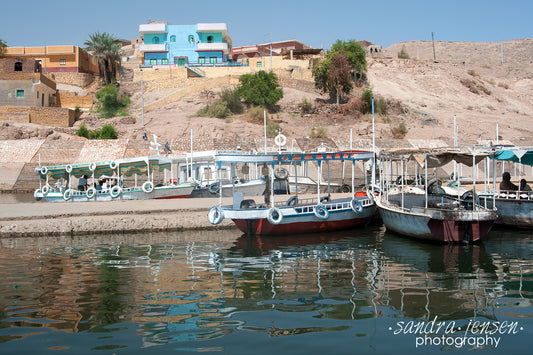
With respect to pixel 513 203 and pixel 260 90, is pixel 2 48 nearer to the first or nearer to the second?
pixel 260 90

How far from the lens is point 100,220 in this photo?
627 inches

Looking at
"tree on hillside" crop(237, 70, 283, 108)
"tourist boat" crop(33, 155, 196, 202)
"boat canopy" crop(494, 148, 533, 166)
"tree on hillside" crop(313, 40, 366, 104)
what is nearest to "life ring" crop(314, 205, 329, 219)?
"boat canopy" crop(494, 148, 533, 166)

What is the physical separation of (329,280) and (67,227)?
9.92 m

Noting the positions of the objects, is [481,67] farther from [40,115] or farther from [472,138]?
[40,115]

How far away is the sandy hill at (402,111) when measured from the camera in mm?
42344

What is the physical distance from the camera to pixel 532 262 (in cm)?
1146

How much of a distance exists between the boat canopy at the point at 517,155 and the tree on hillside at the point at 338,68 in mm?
33674

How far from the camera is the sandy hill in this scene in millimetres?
42344

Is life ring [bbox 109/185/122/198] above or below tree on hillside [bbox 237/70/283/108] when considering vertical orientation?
below

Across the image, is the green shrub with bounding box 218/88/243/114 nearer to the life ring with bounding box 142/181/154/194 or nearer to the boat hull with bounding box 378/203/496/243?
the life ring with bounding box 142/181/154/194

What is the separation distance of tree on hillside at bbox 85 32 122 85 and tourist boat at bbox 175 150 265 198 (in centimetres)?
3477

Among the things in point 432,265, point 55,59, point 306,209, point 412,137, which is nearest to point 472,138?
point 412,137

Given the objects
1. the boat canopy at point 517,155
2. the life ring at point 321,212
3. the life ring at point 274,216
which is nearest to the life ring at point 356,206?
the life ring at point 321,212

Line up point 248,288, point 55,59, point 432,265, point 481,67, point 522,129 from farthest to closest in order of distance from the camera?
point 481,67, point 55,59, point 522,129, point 432,265, point 248,288
